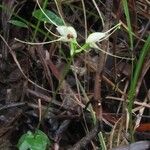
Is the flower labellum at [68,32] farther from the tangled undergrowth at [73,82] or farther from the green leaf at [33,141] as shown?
the green leaf at [33,141]

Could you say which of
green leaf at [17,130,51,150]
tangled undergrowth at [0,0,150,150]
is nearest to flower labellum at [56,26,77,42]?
tangled undergrowth at [0,0,150,150]

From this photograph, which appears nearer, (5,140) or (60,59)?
(5,140)

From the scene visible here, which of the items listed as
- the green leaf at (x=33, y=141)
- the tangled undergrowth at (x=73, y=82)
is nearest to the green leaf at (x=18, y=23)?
the tangled undergrowth at (x=73, y=82)

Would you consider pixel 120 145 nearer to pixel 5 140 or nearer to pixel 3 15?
pixel 5 140

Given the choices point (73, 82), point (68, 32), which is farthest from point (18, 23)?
point (68, 32)

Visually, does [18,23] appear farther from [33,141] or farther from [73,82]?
[33,141]

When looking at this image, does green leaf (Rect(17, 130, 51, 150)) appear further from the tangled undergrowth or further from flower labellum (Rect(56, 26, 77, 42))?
flower labellum (Rect(56, 26, 77, 42))

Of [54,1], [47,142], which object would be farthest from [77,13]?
[47,142]

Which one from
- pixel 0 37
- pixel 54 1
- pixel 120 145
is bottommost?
pixel 120 145
